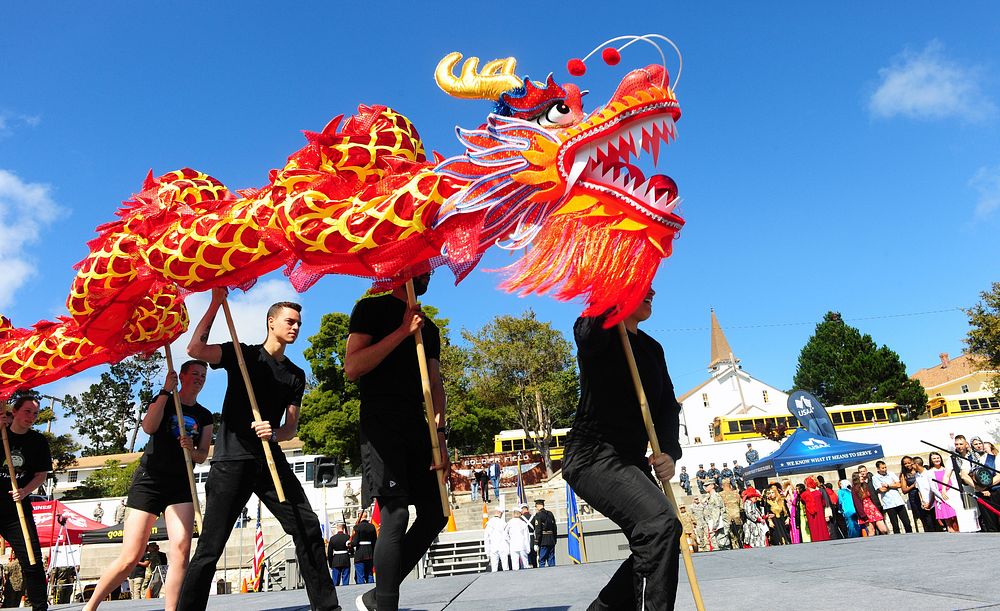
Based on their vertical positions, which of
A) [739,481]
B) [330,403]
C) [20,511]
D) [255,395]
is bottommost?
[739,481]

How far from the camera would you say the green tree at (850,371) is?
60.1 m

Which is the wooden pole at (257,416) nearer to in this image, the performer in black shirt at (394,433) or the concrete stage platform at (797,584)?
the performer in black shirt at (394,433)

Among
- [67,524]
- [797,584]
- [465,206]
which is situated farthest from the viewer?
[67,524]

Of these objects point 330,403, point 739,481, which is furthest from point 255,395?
point 330,403

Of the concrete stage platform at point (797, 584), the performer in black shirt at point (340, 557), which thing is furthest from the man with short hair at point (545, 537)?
the concrete stage platform at point (797, 584)

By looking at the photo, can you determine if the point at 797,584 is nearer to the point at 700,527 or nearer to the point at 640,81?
the point at 640,81

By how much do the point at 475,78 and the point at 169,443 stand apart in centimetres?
300

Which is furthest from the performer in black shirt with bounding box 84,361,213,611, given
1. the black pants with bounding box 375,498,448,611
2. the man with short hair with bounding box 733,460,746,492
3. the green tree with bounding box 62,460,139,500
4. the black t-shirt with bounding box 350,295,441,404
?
the green tree with bounding box 62,460,139,500

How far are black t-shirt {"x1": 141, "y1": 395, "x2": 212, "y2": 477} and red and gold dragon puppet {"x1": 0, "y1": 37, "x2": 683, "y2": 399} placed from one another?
3.02 feet

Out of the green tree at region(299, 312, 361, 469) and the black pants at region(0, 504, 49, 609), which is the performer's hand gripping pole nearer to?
the black pants at region(0, 504, 49, 609)

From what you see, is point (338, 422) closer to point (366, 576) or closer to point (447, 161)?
point (366, 576)

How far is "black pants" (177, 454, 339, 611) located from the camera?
135 inches

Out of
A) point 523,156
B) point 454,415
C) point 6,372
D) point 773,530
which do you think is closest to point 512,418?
point 454,415

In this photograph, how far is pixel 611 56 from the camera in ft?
10.0
